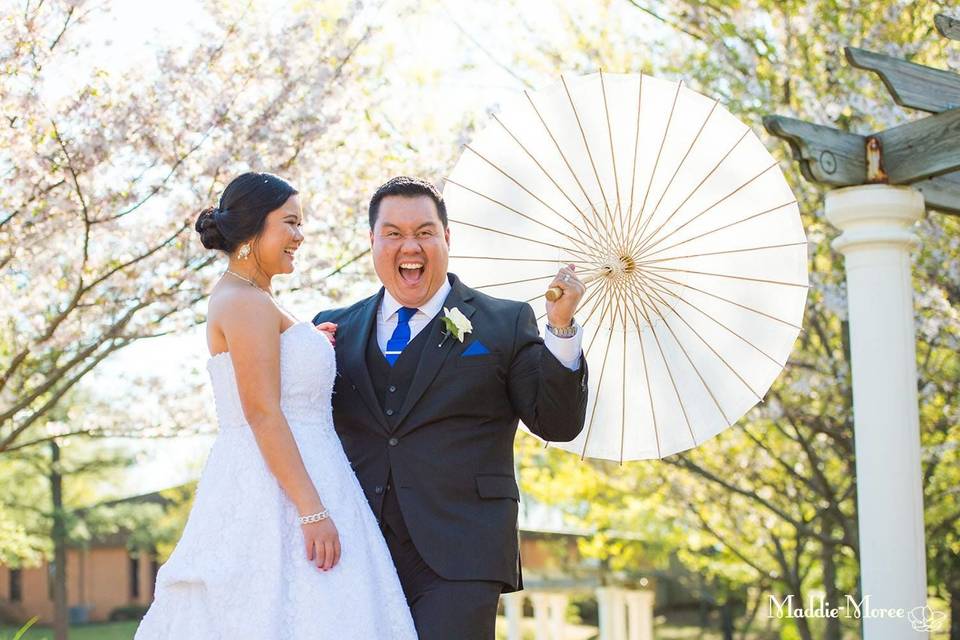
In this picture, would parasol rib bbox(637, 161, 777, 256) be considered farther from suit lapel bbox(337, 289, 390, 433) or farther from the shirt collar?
suit lapel bbox(337, 289, 390, 433)

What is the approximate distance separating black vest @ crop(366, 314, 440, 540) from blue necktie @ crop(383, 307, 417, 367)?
2cm

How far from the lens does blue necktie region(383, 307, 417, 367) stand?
349 cm

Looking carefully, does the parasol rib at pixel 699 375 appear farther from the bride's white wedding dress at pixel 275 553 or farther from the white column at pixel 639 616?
the white column at pixel 639 616

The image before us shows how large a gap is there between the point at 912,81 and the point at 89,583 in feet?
89.5

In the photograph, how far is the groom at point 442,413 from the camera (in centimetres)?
324

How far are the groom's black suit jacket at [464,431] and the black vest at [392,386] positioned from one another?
14 mm

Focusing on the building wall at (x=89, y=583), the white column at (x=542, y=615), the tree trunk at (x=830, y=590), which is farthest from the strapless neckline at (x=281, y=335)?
the building wall at (x=89, y=583)

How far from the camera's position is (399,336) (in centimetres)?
351

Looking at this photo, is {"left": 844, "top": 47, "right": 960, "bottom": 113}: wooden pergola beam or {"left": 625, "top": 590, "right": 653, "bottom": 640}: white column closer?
{"left": 844, "top": 47, "right": 960, "bottom": 113}: wooden pergola beam

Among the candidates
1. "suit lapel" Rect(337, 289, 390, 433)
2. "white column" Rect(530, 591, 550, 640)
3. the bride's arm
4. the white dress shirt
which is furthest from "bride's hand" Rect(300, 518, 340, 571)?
"white column" Rect(530, 591, 550, 640)

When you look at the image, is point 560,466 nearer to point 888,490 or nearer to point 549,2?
point 549,2

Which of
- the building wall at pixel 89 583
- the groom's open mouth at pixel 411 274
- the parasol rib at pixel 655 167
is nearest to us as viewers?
the groom's open mouth at pixel 411 274

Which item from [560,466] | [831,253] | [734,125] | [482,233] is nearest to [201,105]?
[482,233]

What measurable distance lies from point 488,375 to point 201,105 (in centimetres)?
383
